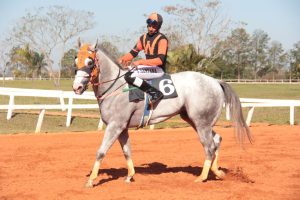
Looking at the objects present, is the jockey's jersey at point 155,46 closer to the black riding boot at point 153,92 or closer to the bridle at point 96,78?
the black riding boot at point 153,92

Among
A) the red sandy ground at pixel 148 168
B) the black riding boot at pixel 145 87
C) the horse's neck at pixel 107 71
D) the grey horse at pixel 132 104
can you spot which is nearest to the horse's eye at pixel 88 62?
the grey horse at pixel 132 104

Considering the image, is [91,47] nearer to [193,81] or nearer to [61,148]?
[193,81]

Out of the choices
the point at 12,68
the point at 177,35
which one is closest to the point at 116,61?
the point at 177,35

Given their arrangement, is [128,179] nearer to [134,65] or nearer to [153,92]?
[153,92]

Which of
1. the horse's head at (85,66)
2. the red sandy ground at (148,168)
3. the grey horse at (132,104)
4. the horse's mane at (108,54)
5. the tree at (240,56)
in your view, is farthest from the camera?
the tree at (240,56)

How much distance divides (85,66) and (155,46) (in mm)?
1309

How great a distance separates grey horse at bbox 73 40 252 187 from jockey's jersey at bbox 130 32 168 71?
0.48m

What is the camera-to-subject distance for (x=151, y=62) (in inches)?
304

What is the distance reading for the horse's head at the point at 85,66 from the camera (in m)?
7.21

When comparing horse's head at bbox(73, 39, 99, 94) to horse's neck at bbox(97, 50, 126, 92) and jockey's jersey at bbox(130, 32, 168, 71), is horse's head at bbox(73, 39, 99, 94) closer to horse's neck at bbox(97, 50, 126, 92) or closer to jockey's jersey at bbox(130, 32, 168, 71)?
horse's neck at bbox(97, 50, 126, 92)

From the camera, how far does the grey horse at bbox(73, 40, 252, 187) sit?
7328 mm

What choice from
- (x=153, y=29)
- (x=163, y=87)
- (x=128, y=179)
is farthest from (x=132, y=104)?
(x=153, y=29)

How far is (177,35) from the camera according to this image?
5072cm

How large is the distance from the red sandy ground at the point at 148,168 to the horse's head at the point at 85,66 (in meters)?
1.64
